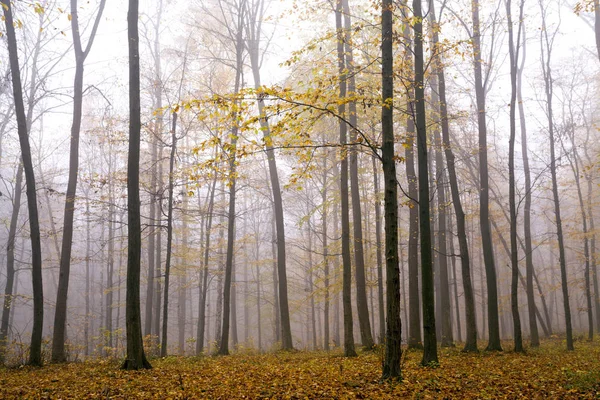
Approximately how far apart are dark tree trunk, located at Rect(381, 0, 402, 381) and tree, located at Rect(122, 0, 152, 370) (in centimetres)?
514

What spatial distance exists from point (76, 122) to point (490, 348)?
14.1m

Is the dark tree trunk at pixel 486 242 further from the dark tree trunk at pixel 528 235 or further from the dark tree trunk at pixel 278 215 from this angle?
the dark tree trunk at pixel 278 215

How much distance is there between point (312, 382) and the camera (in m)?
7.04

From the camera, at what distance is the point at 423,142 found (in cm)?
870

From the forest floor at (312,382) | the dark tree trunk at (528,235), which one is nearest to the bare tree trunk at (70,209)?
the forest floor at (312,382)

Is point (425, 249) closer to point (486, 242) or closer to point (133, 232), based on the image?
point (486, 242)

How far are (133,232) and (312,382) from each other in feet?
16.1

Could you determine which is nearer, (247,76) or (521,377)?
(521,377)

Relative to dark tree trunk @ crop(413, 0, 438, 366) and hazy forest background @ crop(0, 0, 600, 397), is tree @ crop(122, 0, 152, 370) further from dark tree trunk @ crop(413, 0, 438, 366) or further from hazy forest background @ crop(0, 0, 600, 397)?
dark tree trunk @ crop(413, 0, 438, 366)

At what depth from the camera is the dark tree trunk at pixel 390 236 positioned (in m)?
6.73

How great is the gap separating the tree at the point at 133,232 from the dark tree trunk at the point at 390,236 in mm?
5144

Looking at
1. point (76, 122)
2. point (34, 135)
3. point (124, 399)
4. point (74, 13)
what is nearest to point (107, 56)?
point (74, 13)

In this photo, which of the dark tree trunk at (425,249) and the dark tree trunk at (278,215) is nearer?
the dark tree trunk at (425,249)

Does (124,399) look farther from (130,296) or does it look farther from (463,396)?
(463,396)
